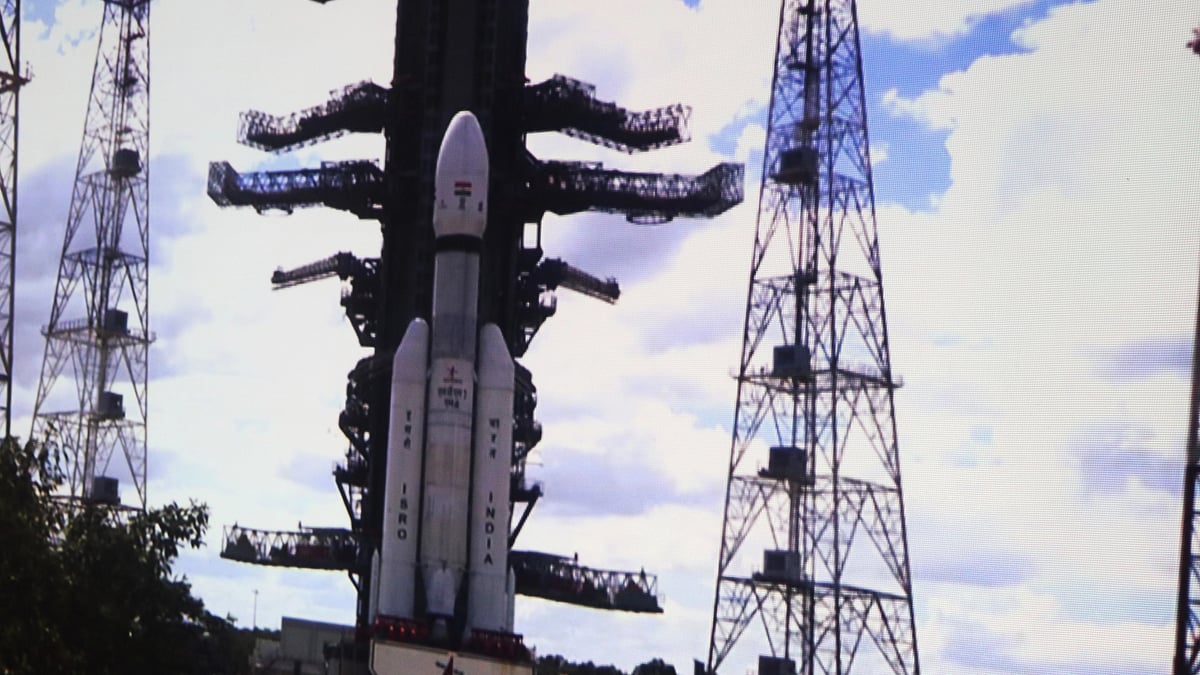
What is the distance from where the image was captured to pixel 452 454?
200 ft

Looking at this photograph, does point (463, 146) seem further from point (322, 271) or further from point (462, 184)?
point (322, 271)

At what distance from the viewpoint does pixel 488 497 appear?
61250 mm

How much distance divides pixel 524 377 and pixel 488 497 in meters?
13.6

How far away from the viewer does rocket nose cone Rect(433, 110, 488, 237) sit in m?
62.3

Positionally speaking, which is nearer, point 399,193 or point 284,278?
point 399,193

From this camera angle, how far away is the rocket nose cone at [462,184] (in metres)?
62.3

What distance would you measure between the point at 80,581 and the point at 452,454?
64.0 feet

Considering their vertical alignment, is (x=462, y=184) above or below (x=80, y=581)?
above

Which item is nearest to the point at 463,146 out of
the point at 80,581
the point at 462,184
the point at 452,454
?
Answer: the point at 462,184

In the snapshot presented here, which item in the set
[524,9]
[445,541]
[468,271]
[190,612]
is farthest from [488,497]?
[524,9]

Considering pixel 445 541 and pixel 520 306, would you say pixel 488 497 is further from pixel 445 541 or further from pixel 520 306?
pixel 520 306

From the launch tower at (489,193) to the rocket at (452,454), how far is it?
8.55 m

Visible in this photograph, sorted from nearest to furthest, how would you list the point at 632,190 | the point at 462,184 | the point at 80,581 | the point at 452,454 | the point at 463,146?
the point at 80,581, the point at 452,454, the point at 462,184, the point at 463,146, the point at 632,190

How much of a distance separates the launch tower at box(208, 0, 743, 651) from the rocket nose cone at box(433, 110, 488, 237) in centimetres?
832
